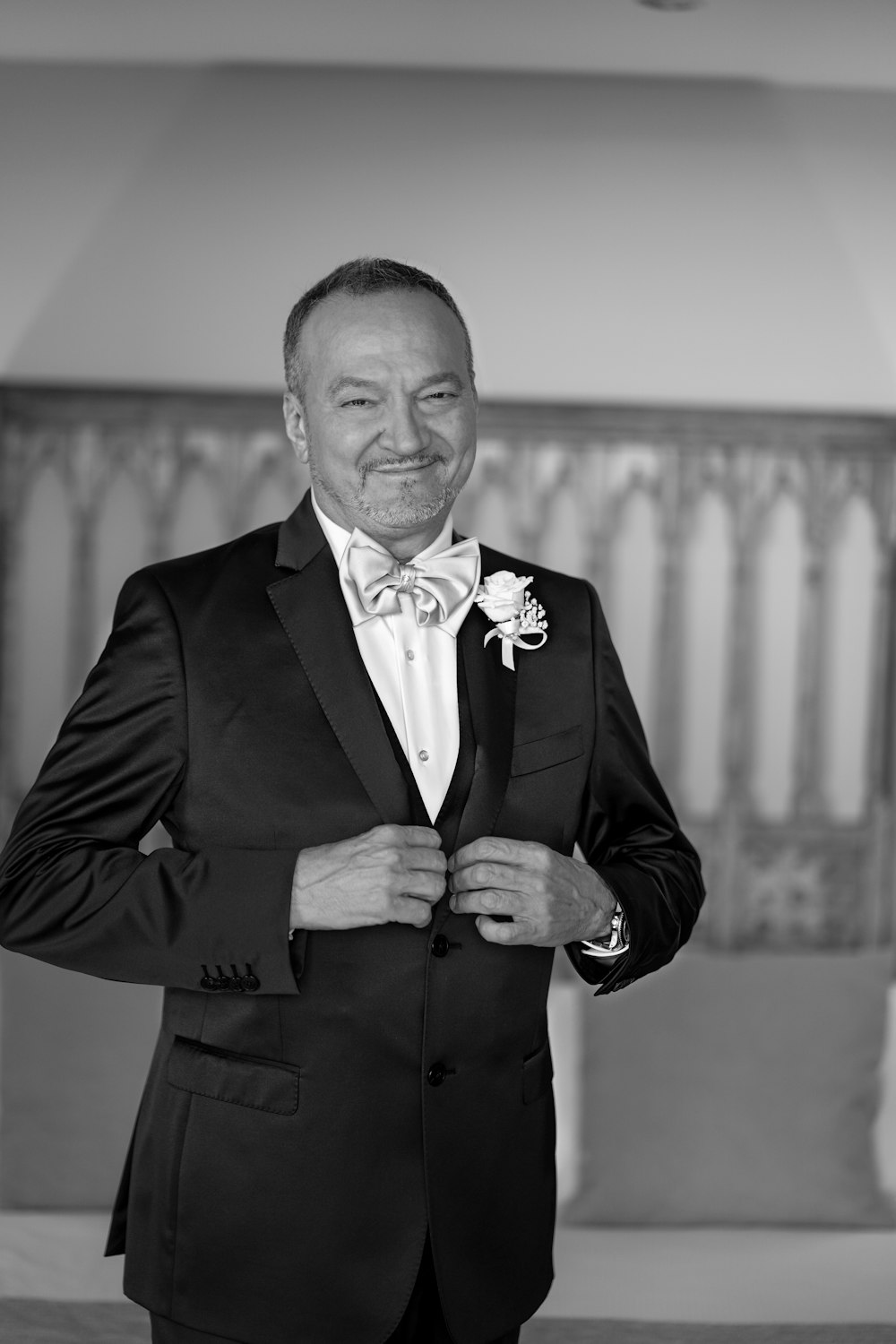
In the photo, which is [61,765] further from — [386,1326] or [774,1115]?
[774,1115]

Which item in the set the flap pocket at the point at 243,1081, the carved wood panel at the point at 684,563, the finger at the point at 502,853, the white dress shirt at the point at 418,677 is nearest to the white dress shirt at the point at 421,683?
the white dress shirt at the point at 418,677

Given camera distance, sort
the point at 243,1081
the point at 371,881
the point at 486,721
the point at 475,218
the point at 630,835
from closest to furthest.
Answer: the point at 371,881 → the point at 243,1081 → the point at 486,721 → the point at 630,835 → the point at 475,218

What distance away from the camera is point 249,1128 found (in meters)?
1.65

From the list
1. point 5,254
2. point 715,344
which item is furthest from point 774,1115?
point 5,254

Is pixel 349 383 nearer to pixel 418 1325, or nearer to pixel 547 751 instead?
pixel 547 751

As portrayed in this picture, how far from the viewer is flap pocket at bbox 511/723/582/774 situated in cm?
178

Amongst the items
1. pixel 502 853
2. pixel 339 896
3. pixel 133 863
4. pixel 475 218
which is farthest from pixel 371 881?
pixel 475 218

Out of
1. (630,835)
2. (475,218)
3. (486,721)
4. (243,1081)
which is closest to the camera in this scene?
(243,1081)

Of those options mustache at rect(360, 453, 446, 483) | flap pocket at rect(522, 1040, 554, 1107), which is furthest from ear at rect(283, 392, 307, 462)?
flap pocket at rect(522, 1040, 554, 1107)

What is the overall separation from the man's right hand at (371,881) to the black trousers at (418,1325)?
378mm

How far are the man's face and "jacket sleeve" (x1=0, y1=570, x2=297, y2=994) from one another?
0.82 feet

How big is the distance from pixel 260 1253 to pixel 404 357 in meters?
0.96

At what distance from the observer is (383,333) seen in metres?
1.73

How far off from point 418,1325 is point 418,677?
699 mm
